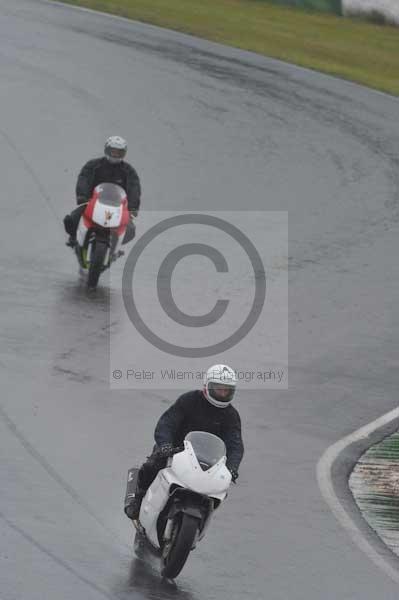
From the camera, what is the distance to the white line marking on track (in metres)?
11.6

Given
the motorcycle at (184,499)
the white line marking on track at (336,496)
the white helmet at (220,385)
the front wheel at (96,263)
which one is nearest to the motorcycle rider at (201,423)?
the white helmet at (220,385)

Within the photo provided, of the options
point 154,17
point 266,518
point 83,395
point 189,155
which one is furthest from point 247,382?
point 154,17

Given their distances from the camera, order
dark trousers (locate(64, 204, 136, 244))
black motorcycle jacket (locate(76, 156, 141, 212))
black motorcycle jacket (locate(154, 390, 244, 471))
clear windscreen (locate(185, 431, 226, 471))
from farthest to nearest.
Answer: black motorcycle jacket (locate(76, 156, 141, 212))
dark trousers (locate(64, 204, 136, 244))
black motorcycle jacket (locate(154, 390, 244, 471))
clear windscreen (locate(185, 431, 226, 471))

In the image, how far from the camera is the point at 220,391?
1072 cm

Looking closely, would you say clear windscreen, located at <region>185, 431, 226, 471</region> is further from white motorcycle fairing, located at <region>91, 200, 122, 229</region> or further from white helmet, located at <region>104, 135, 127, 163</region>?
white helmet, located at <region>104, 135, 127, 163</region>

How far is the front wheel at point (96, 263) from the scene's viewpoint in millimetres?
17500

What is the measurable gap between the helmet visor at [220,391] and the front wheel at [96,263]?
6984 millimetres

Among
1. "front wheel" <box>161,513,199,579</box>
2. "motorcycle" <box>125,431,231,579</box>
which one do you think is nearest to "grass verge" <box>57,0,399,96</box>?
"motorcycle" <box>125,431,231,579</box>

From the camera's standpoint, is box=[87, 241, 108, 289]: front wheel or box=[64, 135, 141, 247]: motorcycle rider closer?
box=[87, 241, 108, 289]: front wheel

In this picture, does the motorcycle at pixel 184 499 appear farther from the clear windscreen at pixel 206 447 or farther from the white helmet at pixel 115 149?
the white helmet at pixel 115 149

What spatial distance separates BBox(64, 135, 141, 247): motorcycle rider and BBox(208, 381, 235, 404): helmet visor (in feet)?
25.1

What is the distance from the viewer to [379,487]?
13461mm

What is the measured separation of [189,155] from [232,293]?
6750mm

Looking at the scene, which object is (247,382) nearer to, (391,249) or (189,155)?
(391,249)
